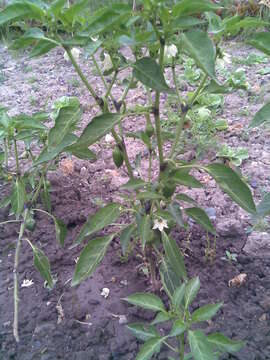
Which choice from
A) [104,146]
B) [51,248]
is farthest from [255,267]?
[104,146]

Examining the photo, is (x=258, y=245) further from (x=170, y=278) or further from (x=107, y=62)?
(x=107, y=62)

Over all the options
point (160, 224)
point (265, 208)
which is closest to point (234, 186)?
point (265, 208)

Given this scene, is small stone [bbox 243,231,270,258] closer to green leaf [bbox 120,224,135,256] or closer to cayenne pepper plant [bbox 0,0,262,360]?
cayenne pepper plant [bbox 0,0,262,360]

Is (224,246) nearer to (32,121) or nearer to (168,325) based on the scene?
(168,325)

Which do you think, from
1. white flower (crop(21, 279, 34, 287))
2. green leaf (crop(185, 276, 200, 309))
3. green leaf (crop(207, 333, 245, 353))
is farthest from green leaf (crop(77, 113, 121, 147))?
white flower (crop(21, 279, 34, 287))

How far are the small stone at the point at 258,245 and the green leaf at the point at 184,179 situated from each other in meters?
0.58

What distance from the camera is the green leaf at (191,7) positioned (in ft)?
2.62

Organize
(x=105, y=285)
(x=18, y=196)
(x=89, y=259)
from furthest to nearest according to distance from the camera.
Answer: (x=105, y=285)
(x=18, y=196)
(x=89, y=259)

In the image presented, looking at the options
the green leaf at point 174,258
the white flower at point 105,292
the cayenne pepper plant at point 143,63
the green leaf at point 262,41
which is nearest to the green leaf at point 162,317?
the cayenne pepper plant at point 143,63

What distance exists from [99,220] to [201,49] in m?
0.59

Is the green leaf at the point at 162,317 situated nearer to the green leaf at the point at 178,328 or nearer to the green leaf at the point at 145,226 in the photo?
the green leaf at the point at 178,328

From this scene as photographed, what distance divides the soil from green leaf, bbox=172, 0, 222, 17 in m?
0.69

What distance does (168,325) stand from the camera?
51.7 inches

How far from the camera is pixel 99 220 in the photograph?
1177mm
